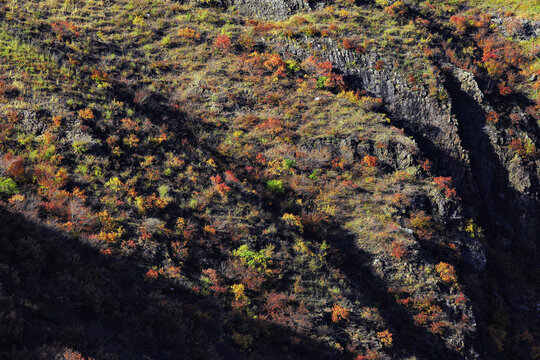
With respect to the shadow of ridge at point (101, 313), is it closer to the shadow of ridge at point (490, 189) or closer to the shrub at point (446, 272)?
the shrub at point (446, 272)

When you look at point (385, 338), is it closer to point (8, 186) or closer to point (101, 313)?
point (101, 313)

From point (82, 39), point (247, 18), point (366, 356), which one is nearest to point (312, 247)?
point (366, 356)

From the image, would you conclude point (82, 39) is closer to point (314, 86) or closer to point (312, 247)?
point (314, 86)

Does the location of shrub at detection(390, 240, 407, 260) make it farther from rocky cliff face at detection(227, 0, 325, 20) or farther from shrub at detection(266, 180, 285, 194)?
rocky cliff face at detection(227, 0, 325, 20)

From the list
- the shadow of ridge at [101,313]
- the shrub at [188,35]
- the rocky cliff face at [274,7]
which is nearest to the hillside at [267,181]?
the shadow of ridge at [101,313]

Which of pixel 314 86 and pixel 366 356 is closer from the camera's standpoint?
pixel 366 356

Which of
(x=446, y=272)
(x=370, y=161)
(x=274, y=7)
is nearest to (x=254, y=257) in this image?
(x=446, y=272)

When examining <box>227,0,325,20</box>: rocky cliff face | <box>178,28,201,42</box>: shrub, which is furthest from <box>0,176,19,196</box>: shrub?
<box>227,0,325,20</box>: rocky cliff face
